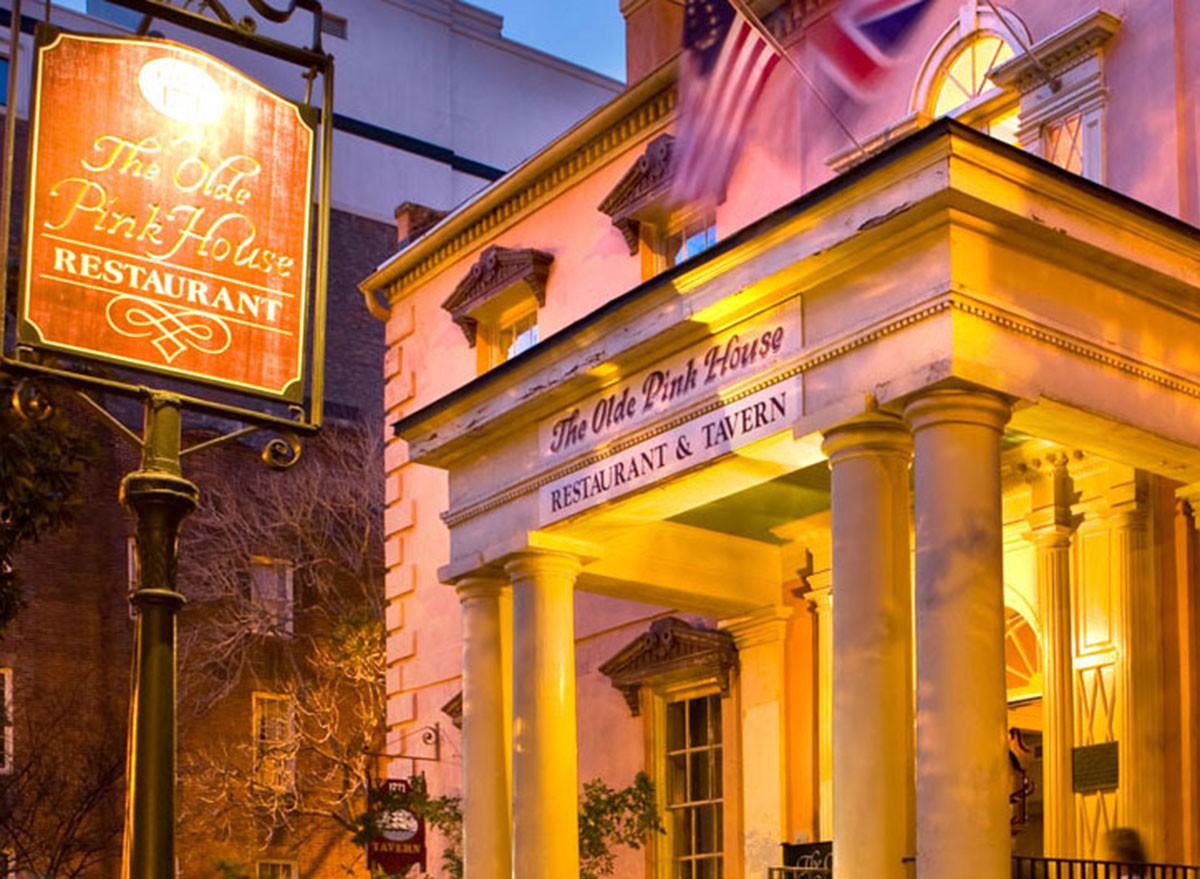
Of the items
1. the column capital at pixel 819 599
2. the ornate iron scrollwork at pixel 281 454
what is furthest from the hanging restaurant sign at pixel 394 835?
the ornate iron scrollwork at pixel 281 454

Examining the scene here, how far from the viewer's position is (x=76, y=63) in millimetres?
9398

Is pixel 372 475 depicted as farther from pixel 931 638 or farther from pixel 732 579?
pixel 931 638

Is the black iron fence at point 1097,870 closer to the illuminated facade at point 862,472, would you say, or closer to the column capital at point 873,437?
the illuminated facade at point 862,472

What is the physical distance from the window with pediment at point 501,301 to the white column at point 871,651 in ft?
31.0

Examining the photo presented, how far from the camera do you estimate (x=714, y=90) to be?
64.9 ft

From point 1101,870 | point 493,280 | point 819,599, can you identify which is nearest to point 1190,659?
point 1101,870

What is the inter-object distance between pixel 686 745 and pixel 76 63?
13.3 metres

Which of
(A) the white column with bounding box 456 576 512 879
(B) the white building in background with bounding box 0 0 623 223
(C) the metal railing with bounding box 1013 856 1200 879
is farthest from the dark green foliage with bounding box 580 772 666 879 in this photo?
(B) the white building in background with bounding box 0 0 623 223

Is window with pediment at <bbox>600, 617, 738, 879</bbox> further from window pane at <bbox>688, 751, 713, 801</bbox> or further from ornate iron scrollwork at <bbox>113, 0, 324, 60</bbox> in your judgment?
ornate iron scrollwork at <bbox>113, 0, 324, 60</bbox>

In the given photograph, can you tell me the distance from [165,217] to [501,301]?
14474 mm

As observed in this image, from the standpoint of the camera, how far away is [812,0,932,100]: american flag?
1845 cm

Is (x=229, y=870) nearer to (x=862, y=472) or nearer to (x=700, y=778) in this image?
(x=700, y=778)

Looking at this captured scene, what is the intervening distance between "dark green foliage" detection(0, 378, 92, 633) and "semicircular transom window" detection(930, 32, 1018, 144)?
8.36 m

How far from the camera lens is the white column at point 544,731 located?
1669 centimetres
